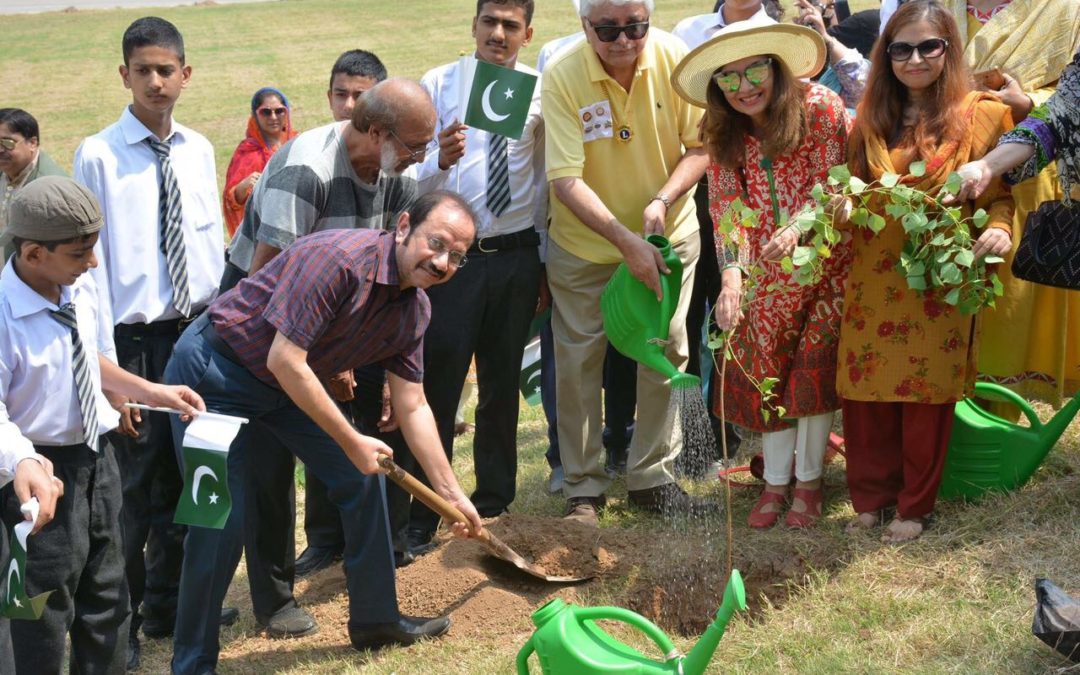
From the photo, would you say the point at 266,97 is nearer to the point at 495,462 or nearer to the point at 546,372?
the point at 546,372

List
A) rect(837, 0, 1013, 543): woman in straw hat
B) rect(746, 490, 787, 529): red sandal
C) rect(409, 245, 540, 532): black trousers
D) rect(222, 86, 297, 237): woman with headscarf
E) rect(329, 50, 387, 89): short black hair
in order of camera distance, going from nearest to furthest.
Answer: rect(837, 0, 1013, 543): woman in straw hat → rect(746, 490, 787, 529): red sandal → rect(409, 245, 540, 532): black trousers → rect(329, 50, 387, 89): short black hair → rect(222, 86, 297, 237): woman with headscarf

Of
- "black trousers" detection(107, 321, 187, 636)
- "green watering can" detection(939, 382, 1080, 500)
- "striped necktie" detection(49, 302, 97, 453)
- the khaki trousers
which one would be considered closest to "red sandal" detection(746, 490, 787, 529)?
the khaki trousers

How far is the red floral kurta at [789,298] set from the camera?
4.67m

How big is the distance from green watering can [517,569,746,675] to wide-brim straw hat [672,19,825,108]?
6.96 ft

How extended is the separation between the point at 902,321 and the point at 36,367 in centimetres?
293

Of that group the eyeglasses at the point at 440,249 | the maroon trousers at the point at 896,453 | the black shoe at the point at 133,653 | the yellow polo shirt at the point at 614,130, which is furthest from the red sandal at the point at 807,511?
the black shoe at the point at 133,653

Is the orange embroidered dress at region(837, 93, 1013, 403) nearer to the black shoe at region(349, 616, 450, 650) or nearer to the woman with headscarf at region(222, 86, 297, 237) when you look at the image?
the black shoe at region(349, 616, 450, 650)

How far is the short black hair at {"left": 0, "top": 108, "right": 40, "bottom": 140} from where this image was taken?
626 cm

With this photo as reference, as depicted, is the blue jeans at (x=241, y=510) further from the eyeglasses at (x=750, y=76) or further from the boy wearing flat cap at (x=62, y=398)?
the eyeglasses at (x=750, y=76)

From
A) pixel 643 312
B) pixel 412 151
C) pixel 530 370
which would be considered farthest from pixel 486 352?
pixel 412 151

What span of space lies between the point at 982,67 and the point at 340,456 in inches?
115

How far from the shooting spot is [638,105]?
5141 millimetres

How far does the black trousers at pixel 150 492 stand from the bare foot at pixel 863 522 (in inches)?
101

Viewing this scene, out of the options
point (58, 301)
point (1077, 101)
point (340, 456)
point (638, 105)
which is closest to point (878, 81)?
point (1077, 101)
